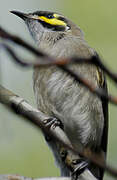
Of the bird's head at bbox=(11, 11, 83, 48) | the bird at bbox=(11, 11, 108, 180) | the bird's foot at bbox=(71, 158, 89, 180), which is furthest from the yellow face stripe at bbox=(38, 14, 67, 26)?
the bird's foot at bbox=(71, 158, 89, 180)

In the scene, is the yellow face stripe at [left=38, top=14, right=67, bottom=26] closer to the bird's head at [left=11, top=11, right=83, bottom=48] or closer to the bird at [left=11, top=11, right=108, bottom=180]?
the bird's head at [left=11, top=11, right=83, bottom=48]

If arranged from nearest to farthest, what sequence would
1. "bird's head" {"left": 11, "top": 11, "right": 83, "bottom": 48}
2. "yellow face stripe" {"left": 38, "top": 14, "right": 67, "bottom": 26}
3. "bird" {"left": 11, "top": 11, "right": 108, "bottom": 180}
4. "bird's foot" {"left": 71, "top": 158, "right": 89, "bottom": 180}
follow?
"bird's foot" {"left": 71, "top": 158, "right": 89, "bottom": 180} → "bird" {"left": 11, "top": 11, "right": 108, "bottom": 180} → "bird's head" {"left": 11, "top": 11, "right": 83, "bottom": 48} → "yellow face stripe" {"left": 38, "top": 14, "right": 67, "bottom": 26}

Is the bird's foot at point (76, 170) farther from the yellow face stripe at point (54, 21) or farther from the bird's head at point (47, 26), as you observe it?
the yellow face stripe at point (54, 21)

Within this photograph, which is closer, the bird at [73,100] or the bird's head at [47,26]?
the bird at [73,100]

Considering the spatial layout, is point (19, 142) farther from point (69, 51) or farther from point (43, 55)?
point (43, 55)

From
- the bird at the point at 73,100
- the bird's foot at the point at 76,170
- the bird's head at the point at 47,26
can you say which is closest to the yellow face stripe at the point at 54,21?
the bird's head at the point at 47,26

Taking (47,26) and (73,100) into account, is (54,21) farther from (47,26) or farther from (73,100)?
(73,100)

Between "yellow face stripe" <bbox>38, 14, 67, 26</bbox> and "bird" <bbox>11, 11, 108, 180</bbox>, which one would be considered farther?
"yellow face stripe" <bbox>38, 14, 67, 26</bbox>

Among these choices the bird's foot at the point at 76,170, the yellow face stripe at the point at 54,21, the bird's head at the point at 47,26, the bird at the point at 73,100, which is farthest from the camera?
the yellow face stripe at the point at 54,21
